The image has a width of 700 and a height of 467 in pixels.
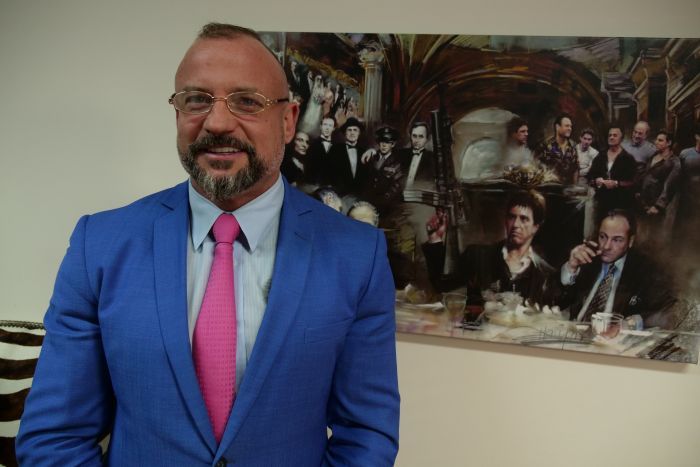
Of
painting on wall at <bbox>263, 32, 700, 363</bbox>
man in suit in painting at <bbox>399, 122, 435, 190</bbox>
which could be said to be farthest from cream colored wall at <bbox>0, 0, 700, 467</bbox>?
man in suit in painting at <bbox>399, 122, 435, 190</bbox>

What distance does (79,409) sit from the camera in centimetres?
99

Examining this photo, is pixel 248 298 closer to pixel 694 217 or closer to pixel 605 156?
pixel 605 156

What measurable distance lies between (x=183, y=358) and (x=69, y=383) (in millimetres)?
266

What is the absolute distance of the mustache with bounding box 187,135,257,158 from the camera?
98cm

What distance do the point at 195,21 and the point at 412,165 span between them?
836mm

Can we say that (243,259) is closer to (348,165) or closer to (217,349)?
(217,349)

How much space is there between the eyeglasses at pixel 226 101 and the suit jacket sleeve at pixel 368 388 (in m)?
0.41

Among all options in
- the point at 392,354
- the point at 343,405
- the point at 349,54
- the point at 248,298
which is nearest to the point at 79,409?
the point at 248,298

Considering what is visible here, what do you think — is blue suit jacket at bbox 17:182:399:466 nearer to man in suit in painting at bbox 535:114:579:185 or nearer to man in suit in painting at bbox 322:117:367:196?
man in suit in painting at bbox 322:117:367:196

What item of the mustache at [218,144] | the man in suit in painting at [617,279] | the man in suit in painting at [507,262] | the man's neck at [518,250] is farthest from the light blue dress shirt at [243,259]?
the man in suit in painting at [617,279]

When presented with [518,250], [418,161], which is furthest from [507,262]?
[418,161]

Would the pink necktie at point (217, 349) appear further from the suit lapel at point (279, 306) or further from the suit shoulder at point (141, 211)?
the suit shoulder at point (141, 211)

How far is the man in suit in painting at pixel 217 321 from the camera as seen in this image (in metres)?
0.95

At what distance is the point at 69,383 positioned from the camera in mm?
974
